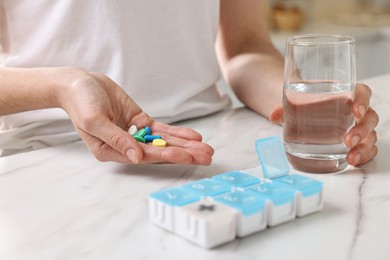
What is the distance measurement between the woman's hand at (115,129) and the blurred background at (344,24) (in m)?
1.50

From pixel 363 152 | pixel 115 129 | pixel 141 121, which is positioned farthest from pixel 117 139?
pixel 363 152

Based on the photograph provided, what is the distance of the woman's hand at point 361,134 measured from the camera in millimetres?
900

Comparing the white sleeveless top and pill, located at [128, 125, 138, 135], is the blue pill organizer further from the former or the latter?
the white sleeveless top

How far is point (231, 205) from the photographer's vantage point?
0.68m

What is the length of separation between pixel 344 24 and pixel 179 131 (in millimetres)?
2074

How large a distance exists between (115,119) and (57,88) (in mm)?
100

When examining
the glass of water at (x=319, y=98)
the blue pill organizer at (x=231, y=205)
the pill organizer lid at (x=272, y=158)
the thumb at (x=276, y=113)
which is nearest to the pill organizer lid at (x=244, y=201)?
the blue pill organizer at (x=231, y=205)

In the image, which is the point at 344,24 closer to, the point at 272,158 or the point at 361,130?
the point at 361,130

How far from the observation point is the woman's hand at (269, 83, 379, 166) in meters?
0.90

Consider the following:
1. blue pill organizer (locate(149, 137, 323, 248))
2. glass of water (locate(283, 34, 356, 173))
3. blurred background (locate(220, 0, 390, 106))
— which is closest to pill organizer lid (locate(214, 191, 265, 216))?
blue pill organizer (locate(149, 137, 323, 248))

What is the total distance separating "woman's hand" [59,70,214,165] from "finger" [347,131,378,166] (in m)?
0.19

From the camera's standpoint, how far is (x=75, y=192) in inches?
33.0

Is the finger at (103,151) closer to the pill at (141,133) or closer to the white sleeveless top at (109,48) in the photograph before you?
the pill at (141,133)

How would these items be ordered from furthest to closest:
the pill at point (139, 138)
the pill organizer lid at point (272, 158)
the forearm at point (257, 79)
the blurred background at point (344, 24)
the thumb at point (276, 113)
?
the blurred background at point (344, 24) < the forearm at point (257, 79) < the thumb at point (276, 113) < the pill at point (139, 138) < the pill organizer lid at point (272, 158)
